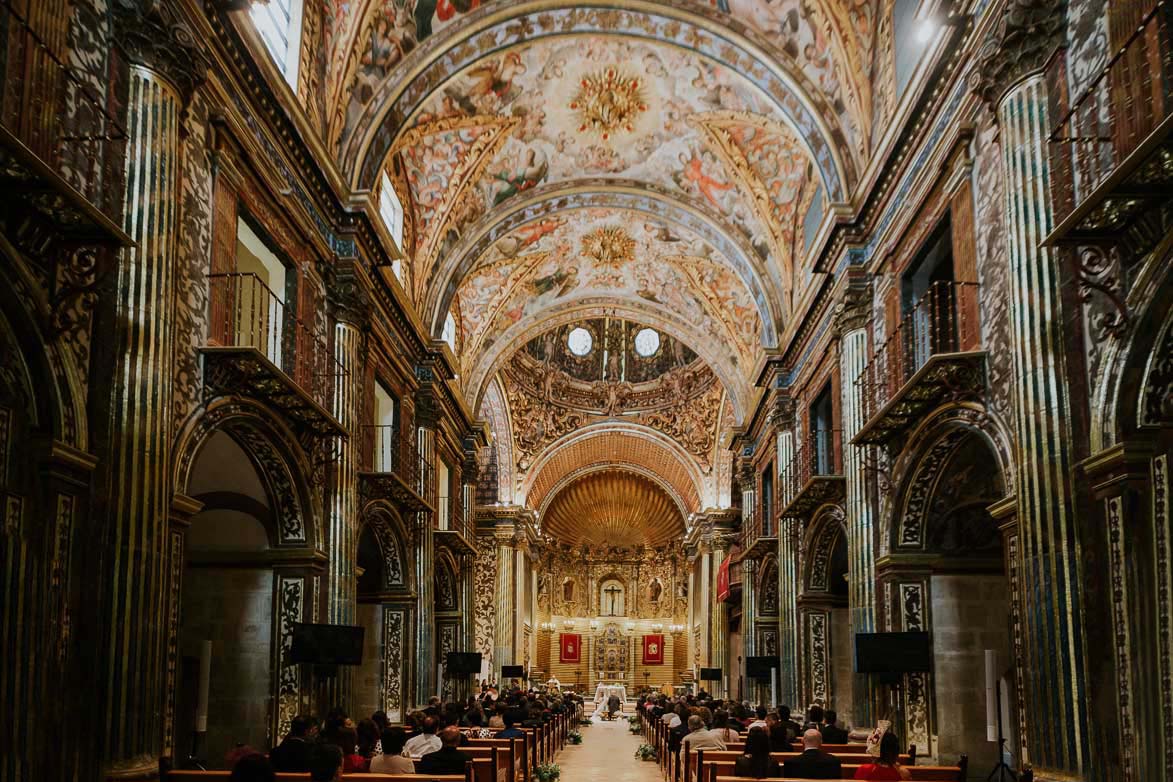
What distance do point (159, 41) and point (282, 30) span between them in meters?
5.14

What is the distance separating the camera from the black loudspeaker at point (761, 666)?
25562 mm

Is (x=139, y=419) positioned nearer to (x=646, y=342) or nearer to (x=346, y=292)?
(x=346, y=292)

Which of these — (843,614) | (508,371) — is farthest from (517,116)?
(508,371)

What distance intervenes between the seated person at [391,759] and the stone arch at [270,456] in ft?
10.2

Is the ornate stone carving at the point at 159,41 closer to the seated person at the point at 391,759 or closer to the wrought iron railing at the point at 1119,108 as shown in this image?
the seated person at the point at 391,759

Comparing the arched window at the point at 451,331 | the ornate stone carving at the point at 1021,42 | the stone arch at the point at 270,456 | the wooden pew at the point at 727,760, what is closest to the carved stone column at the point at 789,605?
the wooden pew at the point at 727,760

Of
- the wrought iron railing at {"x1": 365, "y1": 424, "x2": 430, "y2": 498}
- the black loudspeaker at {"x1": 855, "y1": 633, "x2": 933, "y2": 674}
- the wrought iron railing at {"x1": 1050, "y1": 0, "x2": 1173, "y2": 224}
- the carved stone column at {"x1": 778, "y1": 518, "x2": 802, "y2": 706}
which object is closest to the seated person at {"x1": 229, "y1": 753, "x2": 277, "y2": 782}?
the wrought iron railing at {"x1": 1050, "y1": 0, "x2": 1173, "y2": 224}

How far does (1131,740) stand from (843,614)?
14.0m

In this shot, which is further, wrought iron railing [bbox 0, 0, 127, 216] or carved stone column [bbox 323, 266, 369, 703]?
carved stone column [bbox 323, 266, 369, 703]

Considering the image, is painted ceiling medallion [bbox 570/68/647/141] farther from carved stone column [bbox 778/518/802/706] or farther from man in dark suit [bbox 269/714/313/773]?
man in dark suit [bbox 269/714/313/773]

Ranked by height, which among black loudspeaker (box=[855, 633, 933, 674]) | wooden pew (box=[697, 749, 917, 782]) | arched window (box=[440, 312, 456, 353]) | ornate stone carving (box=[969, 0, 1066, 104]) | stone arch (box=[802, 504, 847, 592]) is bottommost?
wooden pew (box=[697, 749, 917, 782])

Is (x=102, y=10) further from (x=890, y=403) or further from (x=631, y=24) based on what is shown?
(x=631, y=24)

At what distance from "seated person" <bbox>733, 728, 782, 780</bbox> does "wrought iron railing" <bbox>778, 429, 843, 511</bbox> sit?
8.44 m

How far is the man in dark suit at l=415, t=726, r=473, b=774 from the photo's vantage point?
38.0 ft
